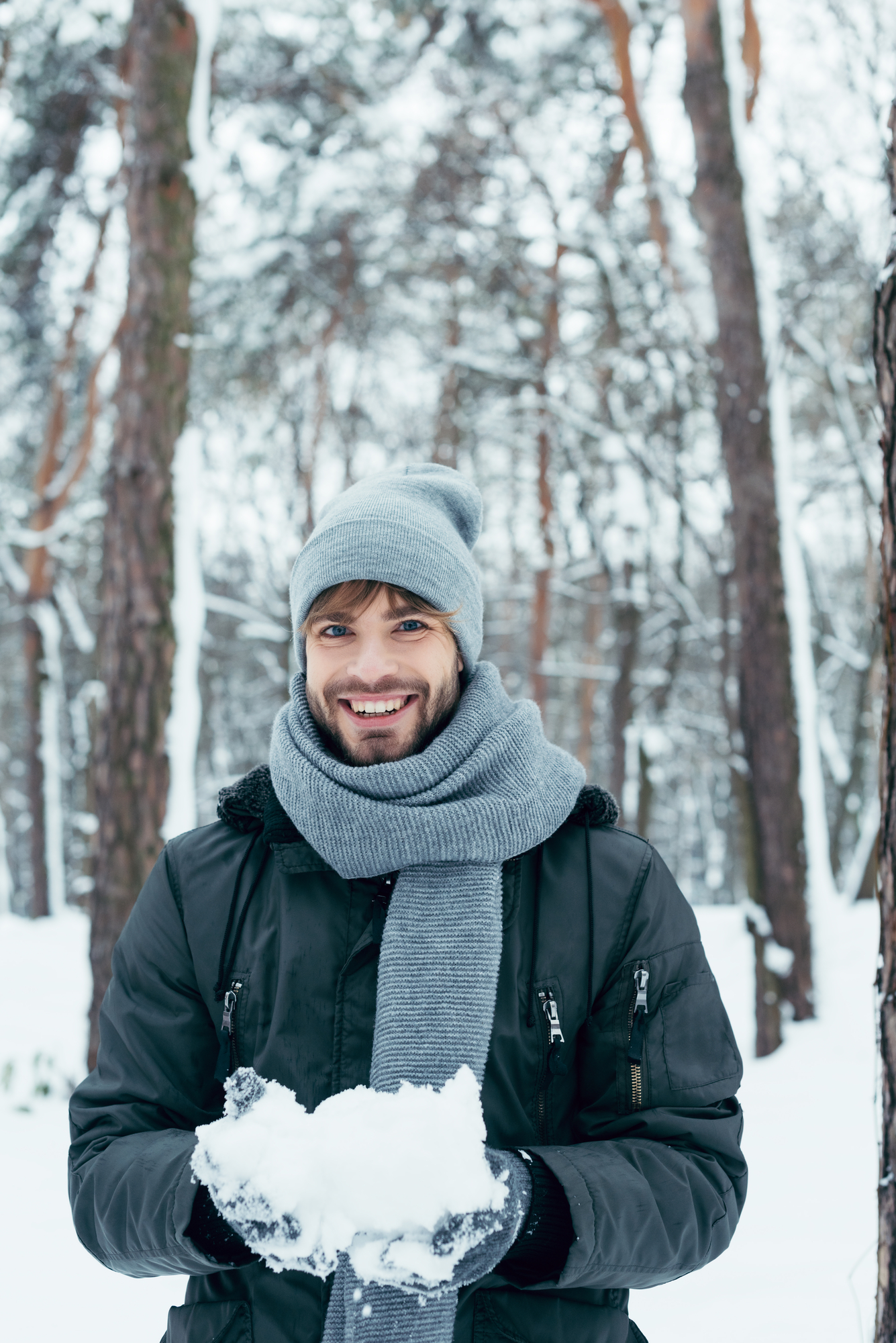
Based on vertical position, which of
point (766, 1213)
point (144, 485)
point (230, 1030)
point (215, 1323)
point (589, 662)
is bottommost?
point (766, 1213)

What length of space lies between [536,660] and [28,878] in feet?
81.1

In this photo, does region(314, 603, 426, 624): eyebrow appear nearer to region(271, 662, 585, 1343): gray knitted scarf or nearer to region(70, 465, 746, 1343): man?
region(70, 465, 746, 1343): man

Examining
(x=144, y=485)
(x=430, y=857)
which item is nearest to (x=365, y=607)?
(x=430, y=857)

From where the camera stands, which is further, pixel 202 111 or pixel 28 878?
pixel 28 878

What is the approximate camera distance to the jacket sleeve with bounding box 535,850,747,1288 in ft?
4.34

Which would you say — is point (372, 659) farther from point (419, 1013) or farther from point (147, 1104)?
point (147, 1104)

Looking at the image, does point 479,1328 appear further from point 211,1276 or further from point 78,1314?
point 78,1314

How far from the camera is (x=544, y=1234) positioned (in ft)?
4.32

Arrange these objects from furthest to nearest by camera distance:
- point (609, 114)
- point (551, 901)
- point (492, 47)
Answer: point (609, 114) → point (492, 47) → point (551, 901)

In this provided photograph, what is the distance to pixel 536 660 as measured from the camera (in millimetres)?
12938

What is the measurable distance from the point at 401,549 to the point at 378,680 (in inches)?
9.1

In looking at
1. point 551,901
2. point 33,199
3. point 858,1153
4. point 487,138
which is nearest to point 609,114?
point 487,138

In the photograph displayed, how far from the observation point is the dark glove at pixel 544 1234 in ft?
4.30

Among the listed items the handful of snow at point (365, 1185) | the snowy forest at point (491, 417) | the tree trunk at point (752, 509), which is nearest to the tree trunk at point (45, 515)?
the snowy forest at point (491, 417)
